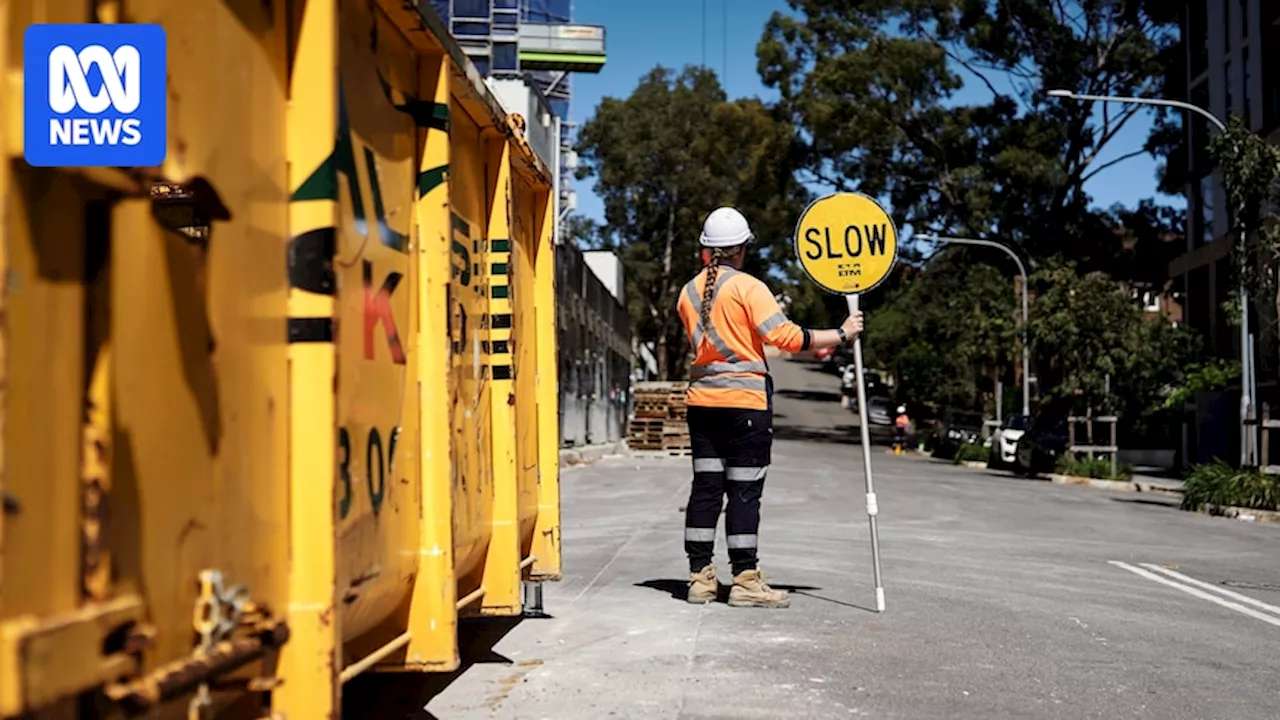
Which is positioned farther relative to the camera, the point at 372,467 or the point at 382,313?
the point at 382,313

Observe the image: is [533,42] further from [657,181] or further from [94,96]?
[94,96]

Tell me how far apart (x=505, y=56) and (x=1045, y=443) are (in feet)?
70.5

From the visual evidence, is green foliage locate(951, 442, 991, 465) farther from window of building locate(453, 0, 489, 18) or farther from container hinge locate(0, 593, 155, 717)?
container hinge locate(0, 593, 155, 717)

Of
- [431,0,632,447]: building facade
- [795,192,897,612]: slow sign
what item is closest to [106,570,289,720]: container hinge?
[795,192,897,612]: slow sign

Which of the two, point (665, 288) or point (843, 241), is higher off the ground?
point (665, 288)

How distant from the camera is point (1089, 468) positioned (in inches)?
1225

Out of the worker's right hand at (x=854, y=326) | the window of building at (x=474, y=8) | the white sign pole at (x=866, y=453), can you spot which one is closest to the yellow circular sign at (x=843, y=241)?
the white sign pole at (x=866, y=453)

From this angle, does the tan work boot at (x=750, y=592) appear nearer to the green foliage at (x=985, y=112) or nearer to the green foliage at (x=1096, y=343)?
the green foliage at (x=1096, y=343)

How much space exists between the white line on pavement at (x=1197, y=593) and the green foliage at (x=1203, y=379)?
24.4 m

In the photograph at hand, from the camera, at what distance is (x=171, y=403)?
2.73 metres

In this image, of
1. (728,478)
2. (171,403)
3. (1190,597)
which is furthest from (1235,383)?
(171,403)

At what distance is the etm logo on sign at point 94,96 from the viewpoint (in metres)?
2.28

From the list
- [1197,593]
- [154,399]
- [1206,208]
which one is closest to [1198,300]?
[1206,208]

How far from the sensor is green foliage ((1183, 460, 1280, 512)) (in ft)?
65.5
